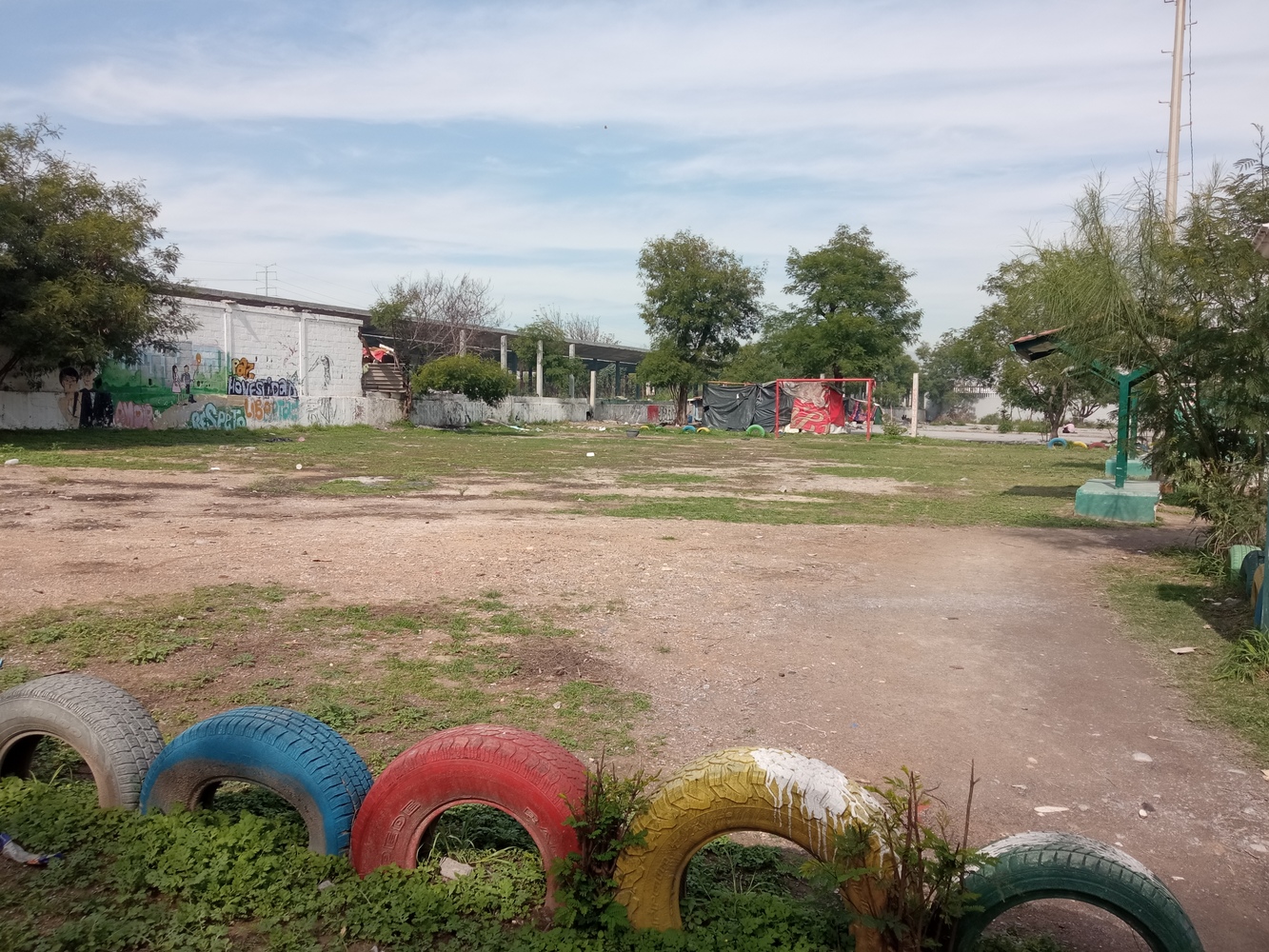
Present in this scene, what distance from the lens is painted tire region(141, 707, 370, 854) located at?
3.19m

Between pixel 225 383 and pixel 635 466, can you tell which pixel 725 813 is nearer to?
pixel 635 466

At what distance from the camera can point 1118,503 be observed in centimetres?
1334

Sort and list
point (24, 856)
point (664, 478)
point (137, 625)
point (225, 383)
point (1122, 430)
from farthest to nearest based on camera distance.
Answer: point (225, 383) < point (664, 478) < point (1122, 430) < point (137, 625) < point (24, 856)

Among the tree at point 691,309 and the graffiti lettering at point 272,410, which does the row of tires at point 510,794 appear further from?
the tree at point 691,309

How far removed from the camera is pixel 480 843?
344 cm

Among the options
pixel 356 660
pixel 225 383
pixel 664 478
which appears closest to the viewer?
pixel 356 660

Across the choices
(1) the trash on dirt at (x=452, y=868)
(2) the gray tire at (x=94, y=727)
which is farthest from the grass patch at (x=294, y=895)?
(2) the gray tire at (x=94, y=727)

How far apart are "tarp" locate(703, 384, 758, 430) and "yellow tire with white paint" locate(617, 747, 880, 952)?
40.0 m

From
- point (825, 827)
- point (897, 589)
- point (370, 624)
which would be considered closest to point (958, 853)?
point (825, 827)

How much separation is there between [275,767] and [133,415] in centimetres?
2722

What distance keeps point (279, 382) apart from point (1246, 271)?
96.8 ft

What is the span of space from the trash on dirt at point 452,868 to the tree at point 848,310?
1583 inches

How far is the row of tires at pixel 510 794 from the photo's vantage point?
2.52 m

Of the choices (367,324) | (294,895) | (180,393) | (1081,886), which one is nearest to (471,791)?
(294,895)
